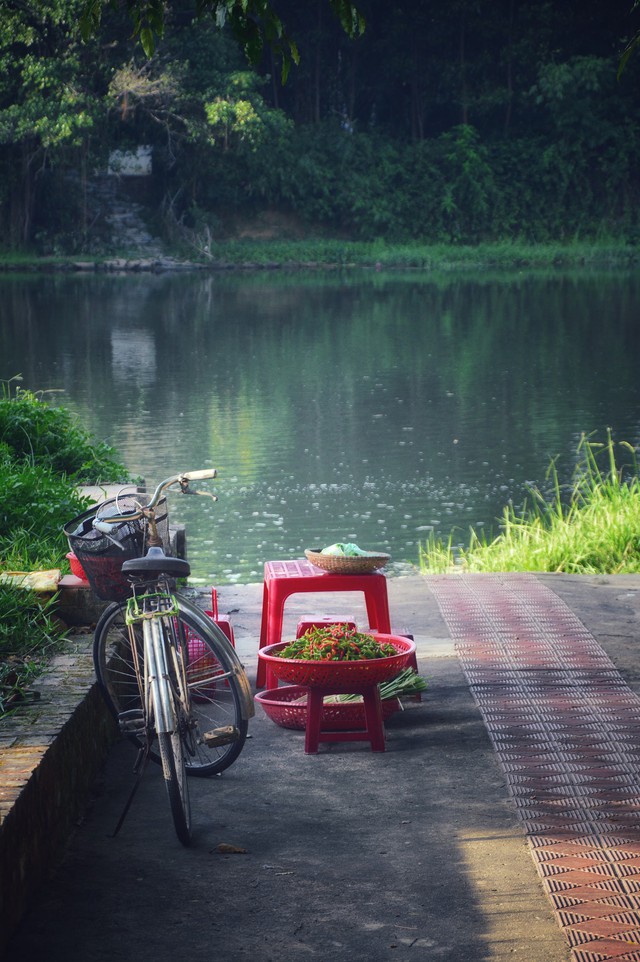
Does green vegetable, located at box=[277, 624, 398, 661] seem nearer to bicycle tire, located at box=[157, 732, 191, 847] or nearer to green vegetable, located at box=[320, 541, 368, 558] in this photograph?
green vegetable, located at box=[320, 541, 368, 558]

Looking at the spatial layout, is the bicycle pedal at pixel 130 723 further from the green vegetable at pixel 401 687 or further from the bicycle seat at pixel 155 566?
the green vegetable at pixel 401 687

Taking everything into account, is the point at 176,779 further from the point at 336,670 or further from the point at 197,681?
the point at 336,670

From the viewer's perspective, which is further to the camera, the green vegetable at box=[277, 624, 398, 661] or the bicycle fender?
the green vegetable at box=[277, 624, 398, 661]

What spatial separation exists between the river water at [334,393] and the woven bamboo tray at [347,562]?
4.80m

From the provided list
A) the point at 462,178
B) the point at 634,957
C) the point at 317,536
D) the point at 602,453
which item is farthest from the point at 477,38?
the point at 634,957

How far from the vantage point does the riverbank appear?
142ft

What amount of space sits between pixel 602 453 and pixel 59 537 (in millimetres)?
9537

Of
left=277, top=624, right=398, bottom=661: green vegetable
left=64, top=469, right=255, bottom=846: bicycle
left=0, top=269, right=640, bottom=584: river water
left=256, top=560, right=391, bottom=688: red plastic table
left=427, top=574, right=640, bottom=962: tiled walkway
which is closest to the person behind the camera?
left=427, top=574, right=640, bottom=962: tiled walkway

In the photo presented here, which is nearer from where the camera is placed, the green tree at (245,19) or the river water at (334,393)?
the green tree at (245,19)

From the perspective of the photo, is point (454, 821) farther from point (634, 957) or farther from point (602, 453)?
point (602, 453)

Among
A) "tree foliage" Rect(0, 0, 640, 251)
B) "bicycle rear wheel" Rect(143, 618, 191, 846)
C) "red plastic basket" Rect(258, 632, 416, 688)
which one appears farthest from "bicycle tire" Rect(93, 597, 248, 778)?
"tree foliage" Rect(0, 0, 640, 251)

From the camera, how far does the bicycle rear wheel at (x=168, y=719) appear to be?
3586 millimetres

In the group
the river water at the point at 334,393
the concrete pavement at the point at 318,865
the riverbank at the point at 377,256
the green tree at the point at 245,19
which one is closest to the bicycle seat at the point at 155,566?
the concrete pavement at the point at 318,865

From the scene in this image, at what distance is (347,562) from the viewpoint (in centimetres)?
501
